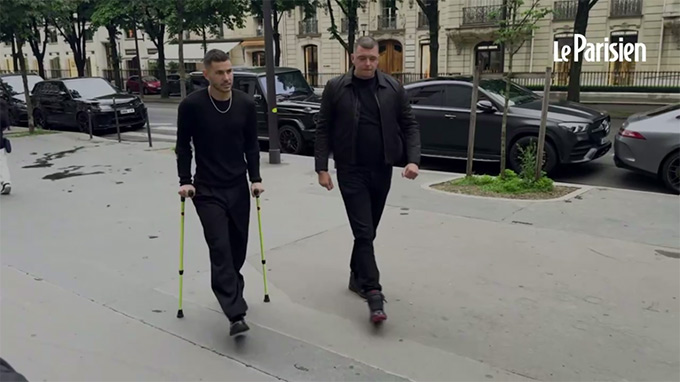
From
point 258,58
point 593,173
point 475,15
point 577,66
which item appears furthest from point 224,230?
point 258,58

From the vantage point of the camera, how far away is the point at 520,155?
32.2 feet

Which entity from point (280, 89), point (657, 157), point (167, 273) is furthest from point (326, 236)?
point (280, 89)

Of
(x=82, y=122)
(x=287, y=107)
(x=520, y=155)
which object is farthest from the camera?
(x=82, y=122)

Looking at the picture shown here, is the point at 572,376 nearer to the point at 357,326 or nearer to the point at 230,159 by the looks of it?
the point at 357,326

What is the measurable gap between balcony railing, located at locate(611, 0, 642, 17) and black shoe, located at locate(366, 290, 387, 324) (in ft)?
113

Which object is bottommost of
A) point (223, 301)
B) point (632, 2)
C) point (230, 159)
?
point (223, 301)

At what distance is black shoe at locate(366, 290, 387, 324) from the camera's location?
4.19 m

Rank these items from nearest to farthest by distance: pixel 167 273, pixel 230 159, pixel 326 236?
1. pixel 230 159
2. pixel 167 273
3. pixel 326 236

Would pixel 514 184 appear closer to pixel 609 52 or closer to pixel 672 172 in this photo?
pixel 672 172

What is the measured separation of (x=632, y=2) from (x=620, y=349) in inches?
1364

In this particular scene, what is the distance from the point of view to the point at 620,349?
12.7ft

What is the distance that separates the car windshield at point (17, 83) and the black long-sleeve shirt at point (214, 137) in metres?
19.1

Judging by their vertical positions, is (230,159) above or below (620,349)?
above

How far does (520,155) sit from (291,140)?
189 inches
